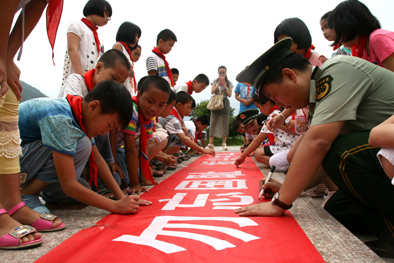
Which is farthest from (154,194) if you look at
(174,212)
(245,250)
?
(245,250)

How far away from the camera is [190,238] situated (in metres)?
1.02

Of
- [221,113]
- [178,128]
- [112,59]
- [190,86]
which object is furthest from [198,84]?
[112,59]

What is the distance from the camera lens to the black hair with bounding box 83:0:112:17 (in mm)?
2348

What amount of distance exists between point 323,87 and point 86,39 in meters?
1.95

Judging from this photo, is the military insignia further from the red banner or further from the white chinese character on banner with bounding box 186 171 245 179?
the white chinese character on banner with bounding box 186 171 245 179

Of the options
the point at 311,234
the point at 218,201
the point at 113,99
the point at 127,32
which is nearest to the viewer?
the point at 311,234

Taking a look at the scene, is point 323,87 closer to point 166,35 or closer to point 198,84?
point 166,35

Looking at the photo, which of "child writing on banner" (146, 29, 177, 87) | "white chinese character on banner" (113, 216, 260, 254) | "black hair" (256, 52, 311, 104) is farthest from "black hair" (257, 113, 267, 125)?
"white chinese character on banner" (113, 216, 260, 254)

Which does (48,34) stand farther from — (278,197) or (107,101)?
(278,197)

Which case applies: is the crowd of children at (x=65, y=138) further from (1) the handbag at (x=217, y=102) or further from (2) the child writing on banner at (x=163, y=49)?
(1) the handbag at (x=217, y=102)

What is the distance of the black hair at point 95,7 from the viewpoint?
2348mm

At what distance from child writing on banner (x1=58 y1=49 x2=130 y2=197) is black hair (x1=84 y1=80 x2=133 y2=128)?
0.54 m

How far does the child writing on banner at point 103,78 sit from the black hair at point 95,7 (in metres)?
0.60

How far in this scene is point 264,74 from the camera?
126 centimetres
